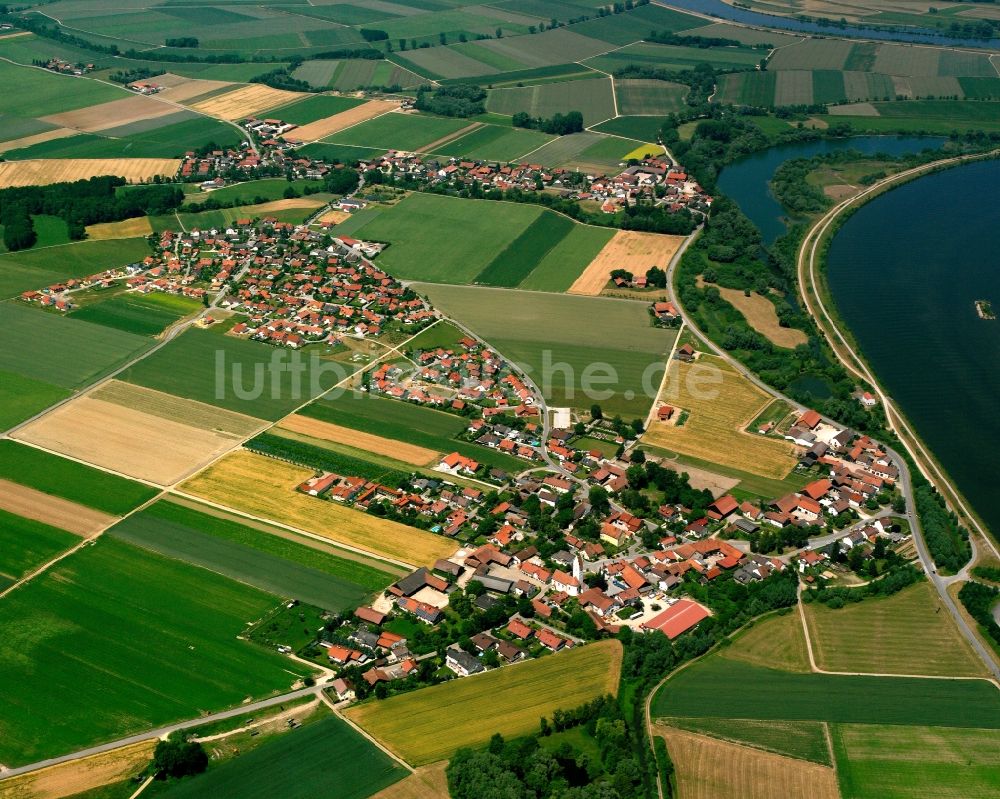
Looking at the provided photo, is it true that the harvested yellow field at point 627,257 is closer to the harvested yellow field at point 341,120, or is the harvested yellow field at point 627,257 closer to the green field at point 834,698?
the green field at point 834,698

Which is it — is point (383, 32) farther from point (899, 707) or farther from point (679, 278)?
point (899, 707)

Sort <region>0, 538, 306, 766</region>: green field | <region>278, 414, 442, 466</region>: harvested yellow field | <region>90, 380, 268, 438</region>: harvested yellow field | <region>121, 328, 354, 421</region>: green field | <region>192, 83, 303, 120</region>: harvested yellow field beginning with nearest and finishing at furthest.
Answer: <region>0, 538, 306, 766</region>: green field, <region>278, 414, 442, 466</region>: harvested yellow field, <region>90, 380, 268, 438</region>: harvested yellow field, <region>121, 328, 354, 421</region>: green field, <region>192, 83, 303, 120</region>: harvested yellow field

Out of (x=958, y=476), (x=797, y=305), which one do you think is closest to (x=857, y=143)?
(x=797, y=305)

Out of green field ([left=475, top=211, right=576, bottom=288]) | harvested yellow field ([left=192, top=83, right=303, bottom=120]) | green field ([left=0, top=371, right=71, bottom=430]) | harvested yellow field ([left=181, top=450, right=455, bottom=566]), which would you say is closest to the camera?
harvested yellow field ([left=181, top=450, right=455, bottom=566])

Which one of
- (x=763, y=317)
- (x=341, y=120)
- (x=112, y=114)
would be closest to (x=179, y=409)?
(x=763, y=317)

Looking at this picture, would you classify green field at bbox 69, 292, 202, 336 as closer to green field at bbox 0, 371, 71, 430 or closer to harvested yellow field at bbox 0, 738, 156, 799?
green field at bbox 0, 371, 71, 430

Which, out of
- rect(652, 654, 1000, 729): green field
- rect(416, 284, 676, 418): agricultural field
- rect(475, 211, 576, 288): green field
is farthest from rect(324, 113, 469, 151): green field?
rect(652, 654, 1000, 729): green field
